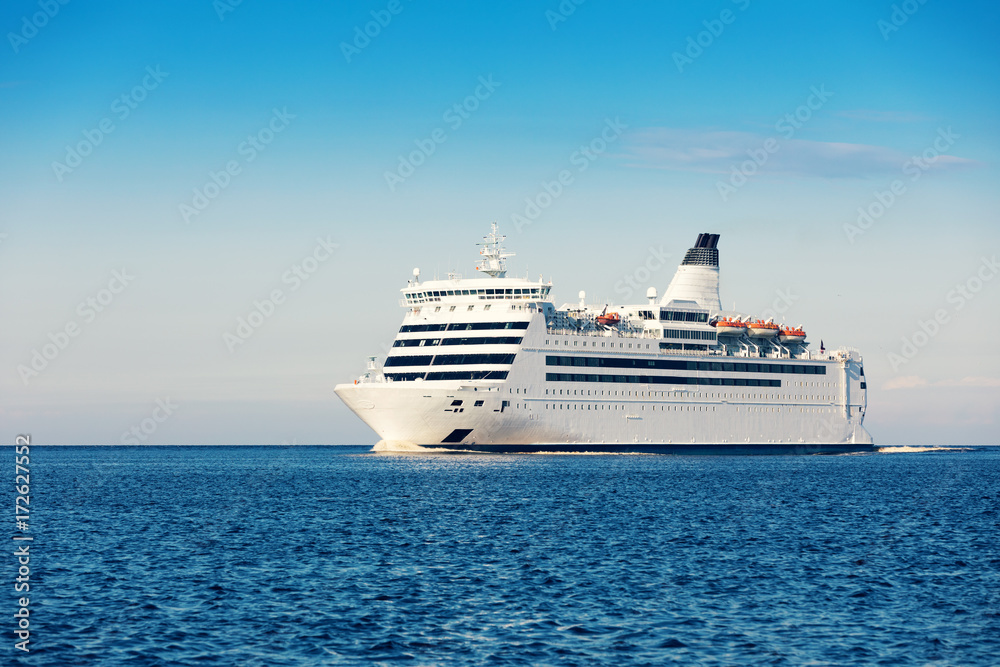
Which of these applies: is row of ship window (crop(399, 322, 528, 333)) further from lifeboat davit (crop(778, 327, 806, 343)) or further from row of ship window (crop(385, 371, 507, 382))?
lifeboat davit (crop(778, 327, 806, 343))

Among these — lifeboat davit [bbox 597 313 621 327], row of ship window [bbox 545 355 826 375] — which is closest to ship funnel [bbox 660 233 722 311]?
row of ship window [bbox 545 355 826 375]

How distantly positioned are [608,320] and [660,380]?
6744mm

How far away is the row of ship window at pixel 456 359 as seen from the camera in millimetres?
80062

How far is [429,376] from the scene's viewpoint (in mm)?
80688

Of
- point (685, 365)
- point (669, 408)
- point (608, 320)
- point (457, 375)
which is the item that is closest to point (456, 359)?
point (457, 375)

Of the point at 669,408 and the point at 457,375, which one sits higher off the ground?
the point at 457,375

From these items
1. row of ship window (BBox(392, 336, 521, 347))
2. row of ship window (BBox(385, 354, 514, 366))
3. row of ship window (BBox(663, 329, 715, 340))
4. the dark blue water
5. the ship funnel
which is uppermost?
the ship funnel

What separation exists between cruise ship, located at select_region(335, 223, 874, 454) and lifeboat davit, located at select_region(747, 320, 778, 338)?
0.12m

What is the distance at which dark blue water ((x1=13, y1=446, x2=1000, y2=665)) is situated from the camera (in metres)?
20.2

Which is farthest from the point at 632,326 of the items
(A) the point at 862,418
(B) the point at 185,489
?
(B) the point at 185,489

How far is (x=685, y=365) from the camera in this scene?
302 feet

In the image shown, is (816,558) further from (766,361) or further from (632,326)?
(766,361)

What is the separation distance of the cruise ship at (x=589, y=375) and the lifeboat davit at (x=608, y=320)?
131mm

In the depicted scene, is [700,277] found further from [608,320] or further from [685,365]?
[608,320]
